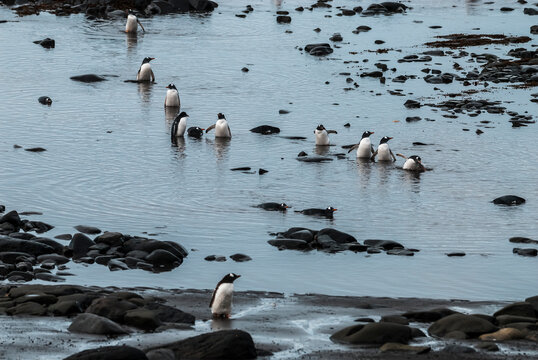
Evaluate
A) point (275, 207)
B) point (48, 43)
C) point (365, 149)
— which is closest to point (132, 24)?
point (48, 43)

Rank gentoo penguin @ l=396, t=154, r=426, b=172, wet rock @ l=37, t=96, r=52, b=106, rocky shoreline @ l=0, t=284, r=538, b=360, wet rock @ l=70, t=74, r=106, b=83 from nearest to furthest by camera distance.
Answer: rocky shoreline @ l=0, t=284, r=538, b=360, gentoo penguin @ l=396, t=154, r=426, b=172, wet rock @ l=37, t=96, r=52, b=106, wet rock @ l=70, t=74, r=106, b=83

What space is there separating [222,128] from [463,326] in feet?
60.2

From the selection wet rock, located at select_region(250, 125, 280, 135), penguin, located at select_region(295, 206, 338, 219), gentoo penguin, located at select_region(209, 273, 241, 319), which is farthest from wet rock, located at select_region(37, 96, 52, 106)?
gentoo penguin, located at select_region(209, 273, 241, 319)

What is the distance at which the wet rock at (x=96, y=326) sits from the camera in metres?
14.8

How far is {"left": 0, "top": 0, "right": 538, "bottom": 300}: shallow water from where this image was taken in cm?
2027

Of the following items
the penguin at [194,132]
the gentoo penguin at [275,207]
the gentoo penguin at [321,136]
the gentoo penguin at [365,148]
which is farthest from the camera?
the penguin at [194,132]

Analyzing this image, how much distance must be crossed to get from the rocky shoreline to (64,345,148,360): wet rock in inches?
0.5

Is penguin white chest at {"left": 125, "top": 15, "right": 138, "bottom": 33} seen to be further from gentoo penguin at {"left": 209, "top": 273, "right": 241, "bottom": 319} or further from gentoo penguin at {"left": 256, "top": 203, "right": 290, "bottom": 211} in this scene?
gentoo penguin at {"left": 209, "top": 273, "right": 241, "bottom": 319}

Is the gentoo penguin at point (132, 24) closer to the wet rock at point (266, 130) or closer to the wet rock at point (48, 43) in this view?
the wet rock at point (48, 43)

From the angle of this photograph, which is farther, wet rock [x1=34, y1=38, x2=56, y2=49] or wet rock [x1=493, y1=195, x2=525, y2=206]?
wet rock [x1=34, y1=38, x2=56, y2=49]

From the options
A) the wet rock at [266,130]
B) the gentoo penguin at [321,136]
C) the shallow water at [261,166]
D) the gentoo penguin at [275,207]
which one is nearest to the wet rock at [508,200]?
the shallow water at [261,166]

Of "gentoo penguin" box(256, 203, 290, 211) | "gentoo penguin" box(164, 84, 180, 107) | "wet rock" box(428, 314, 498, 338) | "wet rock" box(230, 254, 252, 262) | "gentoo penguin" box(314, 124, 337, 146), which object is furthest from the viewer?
"gentoo penguin" box(164, 84, 180, 107)

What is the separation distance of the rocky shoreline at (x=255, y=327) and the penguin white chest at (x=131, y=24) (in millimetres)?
38561

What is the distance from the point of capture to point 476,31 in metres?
57.4
